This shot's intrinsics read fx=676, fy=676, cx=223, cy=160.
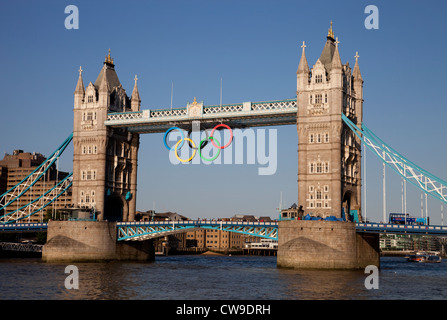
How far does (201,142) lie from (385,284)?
45085mm

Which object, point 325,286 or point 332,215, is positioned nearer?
point 325,286

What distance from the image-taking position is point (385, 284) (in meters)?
71.8

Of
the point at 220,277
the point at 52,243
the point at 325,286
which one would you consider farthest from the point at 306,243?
the point at 52,243

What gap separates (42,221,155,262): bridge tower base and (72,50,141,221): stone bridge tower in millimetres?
6262

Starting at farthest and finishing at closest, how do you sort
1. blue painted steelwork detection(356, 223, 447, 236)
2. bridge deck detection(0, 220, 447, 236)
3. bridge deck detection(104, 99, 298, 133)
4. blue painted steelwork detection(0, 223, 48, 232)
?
blue painted steelwork detection(0, 223, 48, 232)
bridge deck detection(104, 99, 298, 133)
bridge deck detection(0, 220, 447, 236)
blue painted steelwork detection(356, 223, 447, 236)

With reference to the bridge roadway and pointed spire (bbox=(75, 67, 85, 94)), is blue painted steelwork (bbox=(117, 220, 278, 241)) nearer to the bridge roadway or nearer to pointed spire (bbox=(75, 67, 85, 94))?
the bridge roadway

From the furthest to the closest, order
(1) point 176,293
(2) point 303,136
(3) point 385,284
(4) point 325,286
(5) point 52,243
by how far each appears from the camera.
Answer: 1. (5) point 52,243
2. (2) point 303,136
3. (3) point 385,284
4. (4) point 325,286
5. (1) point 176,293

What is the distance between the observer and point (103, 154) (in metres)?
115

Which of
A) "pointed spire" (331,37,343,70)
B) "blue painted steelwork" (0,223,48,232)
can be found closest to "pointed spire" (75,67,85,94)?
"blue painted steelwork" (0,223,48,232)

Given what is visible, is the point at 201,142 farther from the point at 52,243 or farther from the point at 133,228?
the point at 52,243

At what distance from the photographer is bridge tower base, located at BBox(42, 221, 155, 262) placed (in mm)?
106562

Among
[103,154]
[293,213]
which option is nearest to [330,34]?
[293,213]

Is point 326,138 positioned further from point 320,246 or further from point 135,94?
point 135,94

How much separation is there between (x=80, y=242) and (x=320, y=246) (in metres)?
39.6
